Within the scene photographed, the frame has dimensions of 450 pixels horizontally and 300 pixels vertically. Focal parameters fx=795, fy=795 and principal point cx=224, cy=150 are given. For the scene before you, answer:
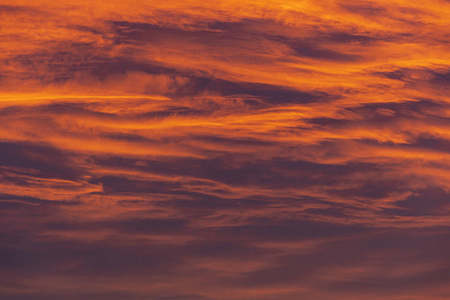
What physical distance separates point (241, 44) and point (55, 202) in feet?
4.12

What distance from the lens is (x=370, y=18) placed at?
162 inches

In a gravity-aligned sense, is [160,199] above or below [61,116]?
below

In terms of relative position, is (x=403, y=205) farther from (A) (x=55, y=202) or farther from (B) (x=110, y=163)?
(A) (x=55, y=202)

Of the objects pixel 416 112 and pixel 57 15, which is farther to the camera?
pixel 416 112

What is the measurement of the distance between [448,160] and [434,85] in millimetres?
413

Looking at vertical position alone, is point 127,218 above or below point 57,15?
below

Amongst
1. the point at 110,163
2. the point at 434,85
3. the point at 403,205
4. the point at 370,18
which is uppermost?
the point at 370,18

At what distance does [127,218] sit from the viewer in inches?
163

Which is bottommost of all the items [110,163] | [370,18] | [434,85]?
[110,163]

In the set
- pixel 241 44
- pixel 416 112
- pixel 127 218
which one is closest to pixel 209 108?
pixel 241 44

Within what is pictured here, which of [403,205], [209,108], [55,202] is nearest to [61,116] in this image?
[55,202]

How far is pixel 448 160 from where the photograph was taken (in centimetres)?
430

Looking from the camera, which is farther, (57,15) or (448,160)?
(448,160)

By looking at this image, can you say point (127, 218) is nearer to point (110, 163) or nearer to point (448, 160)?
point (110, 163)
